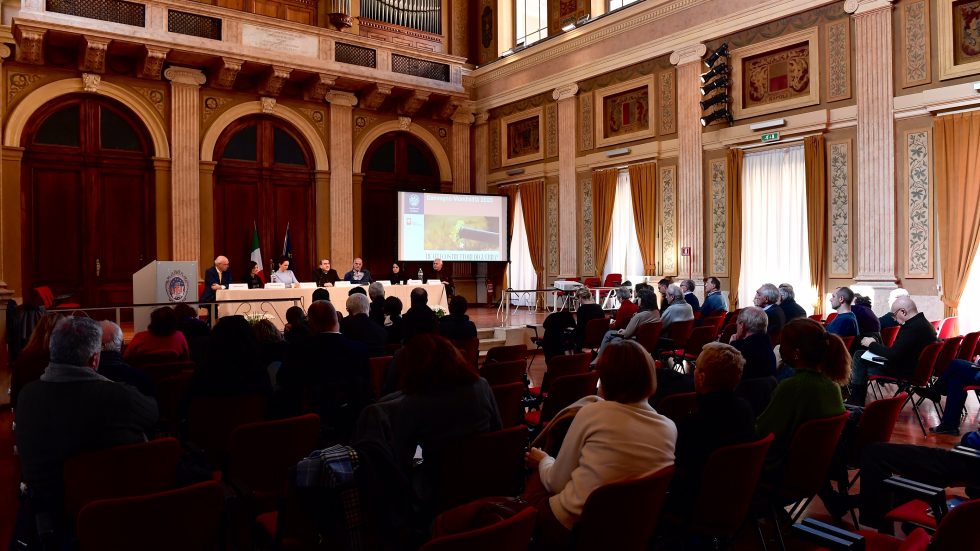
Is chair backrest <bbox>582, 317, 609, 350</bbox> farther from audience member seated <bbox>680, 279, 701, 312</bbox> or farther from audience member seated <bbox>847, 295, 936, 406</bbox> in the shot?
audience member seated <bbox>847, 295, 936, 406</bbox>

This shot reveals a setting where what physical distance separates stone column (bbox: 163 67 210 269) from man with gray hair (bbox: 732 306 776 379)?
10406mm

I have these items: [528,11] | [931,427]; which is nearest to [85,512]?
[931,427]

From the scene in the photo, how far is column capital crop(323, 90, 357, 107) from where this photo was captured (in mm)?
13773

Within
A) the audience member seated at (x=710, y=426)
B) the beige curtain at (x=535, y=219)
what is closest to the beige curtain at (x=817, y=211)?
the beige curtain at (x=535, y=219)

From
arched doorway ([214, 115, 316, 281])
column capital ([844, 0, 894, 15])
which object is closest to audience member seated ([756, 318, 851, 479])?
column capital ([844, 0, 894, 15])

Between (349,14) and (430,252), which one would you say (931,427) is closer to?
(430,252)

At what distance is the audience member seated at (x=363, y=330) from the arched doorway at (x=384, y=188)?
9525 mm

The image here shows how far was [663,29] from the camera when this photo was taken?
39.7 feet

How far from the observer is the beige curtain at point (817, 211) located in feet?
33.1

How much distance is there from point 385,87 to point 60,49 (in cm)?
562

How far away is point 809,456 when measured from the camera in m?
2.80

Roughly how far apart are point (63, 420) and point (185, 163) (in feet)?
35.8

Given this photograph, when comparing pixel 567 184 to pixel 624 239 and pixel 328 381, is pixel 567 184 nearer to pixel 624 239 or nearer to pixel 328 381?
pixel 624 239

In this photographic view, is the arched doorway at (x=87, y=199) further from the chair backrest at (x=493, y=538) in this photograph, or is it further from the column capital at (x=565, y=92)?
the chair backrest at (x=493, y=538)
